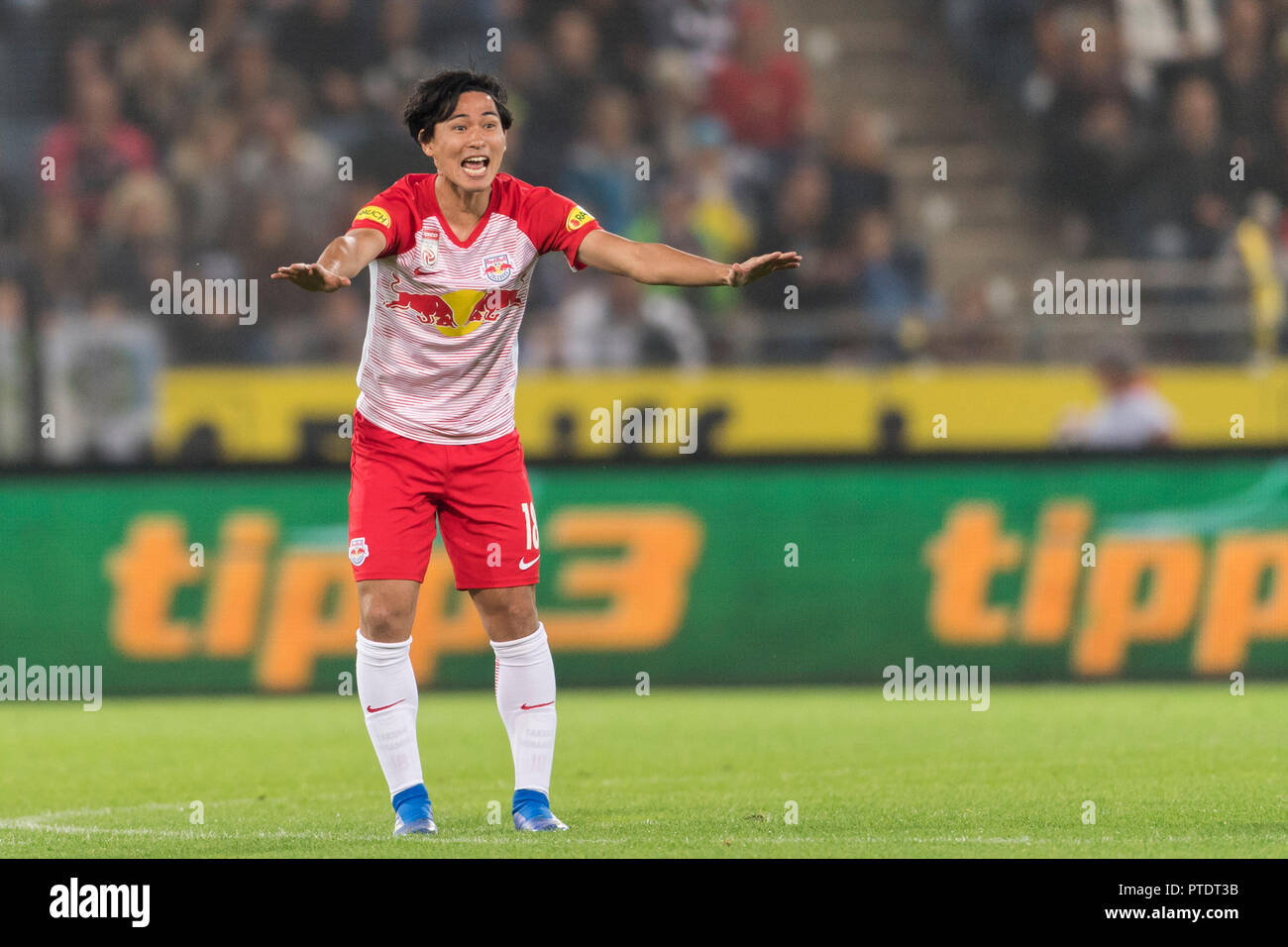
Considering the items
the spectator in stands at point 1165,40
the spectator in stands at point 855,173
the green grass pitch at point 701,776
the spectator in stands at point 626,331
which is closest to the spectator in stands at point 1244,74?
the spectator in stands at point 1165,40

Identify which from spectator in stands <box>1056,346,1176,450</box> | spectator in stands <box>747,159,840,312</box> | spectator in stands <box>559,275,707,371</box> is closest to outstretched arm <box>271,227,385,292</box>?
spectator in stands <box>559,275,707,371</box>

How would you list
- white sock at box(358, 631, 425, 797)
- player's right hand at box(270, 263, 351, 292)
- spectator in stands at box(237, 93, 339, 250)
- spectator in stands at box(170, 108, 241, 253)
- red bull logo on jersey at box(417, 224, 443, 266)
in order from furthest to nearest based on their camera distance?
1. spectator in stands at box(237, 93, 339, 250)
2. spectator in stands at box(170, 108, 241, 253)
3. white sock at box(358, 631, 425, 797)
4. red bull logo on jersey at box(417, 224, 443, 266)
5. player's right hand at box(270, 263, 351, 292)

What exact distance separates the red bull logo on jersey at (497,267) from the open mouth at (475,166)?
9.6 inches

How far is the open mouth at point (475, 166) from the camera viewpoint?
5.60 metres

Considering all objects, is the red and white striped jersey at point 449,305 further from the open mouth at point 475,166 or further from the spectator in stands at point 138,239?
the spectator in stands at point 138,239

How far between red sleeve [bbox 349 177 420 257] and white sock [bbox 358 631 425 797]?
1114 mm

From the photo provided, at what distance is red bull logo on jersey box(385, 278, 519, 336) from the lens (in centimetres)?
567

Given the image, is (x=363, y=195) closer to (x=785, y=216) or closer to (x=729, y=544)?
(x=785, y=216)

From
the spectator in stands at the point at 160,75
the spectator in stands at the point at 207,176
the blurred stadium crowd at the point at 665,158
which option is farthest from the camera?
the spectator in stands at the point at 160,75

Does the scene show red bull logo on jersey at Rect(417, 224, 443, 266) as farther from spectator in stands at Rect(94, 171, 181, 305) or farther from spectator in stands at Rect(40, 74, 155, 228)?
spectator in stands at Rect(40, 74, 155, 228)

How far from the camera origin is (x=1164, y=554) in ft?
34.7

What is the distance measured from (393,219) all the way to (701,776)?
2.72 meters

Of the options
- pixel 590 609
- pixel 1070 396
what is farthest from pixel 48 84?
pixel 1070 396

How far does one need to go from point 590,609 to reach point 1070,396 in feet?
11.5
